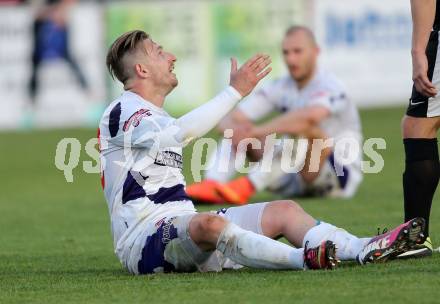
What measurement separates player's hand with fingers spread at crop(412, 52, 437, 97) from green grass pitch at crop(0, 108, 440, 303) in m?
0.91

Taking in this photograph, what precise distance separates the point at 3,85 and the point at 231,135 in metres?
9.43

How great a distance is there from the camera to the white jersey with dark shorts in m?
11.0

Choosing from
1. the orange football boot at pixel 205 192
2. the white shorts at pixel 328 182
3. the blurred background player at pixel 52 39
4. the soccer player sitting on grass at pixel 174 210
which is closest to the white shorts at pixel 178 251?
the soccer player sitting on grass at pixel 174 210

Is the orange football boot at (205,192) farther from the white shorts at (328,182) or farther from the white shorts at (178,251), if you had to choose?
the white shorts at (178,251)

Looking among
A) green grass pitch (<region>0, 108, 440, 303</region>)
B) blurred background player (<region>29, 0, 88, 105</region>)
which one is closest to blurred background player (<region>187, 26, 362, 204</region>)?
green grass pitch (<region>0, 108, 440, 303</region>)

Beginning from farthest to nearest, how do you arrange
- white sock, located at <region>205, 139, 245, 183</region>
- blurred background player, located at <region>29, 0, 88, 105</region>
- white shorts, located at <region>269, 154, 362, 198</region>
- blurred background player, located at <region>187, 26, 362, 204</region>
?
blurred background player, located at <region>29, 0, 88, 105</region>, white sock, located at <region>205, 139, 245, 183</region>, white shorts, located at <region>269, 154, 362, 198</region>, blurred background player, located at <region>187, 26, 362, 204</region>

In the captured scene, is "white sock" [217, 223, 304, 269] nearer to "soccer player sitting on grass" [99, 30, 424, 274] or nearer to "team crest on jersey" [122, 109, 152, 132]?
"soccer player sitting on grass" [99, 30, 424, 274]

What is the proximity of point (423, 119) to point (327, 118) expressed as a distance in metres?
4.68

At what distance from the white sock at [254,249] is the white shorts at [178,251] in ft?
0.60

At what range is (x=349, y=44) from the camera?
22.1 meters

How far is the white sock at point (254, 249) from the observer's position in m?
5.91

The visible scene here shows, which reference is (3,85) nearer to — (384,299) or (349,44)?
(349,44)

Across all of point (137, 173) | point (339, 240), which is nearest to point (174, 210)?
point (137, 173)

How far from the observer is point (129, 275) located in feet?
20.6
